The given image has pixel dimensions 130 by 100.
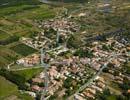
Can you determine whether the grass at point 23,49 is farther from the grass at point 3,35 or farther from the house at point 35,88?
the house at point 35,88

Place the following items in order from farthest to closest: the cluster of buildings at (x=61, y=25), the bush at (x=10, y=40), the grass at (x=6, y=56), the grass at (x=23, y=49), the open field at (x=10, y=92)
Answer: the cluster of buildings at (x=61, y=25), the bush at (x=10, y=40), the grass at (x=23, y=49), the grass at (x=6, y=56), the open field at (x=10, y=92)

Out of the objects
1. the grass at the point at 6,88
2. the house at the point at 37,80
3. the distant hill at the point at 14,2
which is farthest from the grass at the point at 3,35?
the distant hill at the point at 14,2

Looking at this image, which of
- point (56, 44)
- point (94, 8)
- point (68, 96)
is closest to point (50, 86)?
point (68, 96)

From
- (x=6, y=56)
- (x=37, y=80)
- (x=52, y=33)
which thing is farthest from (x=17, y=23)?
(x=37, y=80)

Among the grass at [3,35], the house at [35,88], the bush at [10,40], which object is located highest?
the grass at [3,35]

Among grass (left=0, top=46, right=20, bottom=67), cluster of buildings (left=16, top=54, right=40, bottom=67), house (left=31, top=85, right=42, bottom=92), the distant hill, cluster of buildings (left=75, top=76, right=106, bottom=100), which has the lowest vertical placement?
cluster of buildings (left=75, top=76, right=106, bottom=100)

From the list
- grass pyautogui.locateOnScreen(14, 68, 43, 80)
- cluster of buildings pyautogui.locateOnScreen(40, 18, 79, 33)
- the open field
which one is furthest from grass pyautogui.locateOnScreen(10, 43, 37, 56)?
cluster of buildings pyautogui.locateOnScreen(40, 18, 79, 33)

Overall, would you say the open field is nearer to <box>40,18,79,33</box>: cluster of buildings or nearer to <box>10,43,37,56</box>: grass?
<box>10,43,37,56</box>: grass
